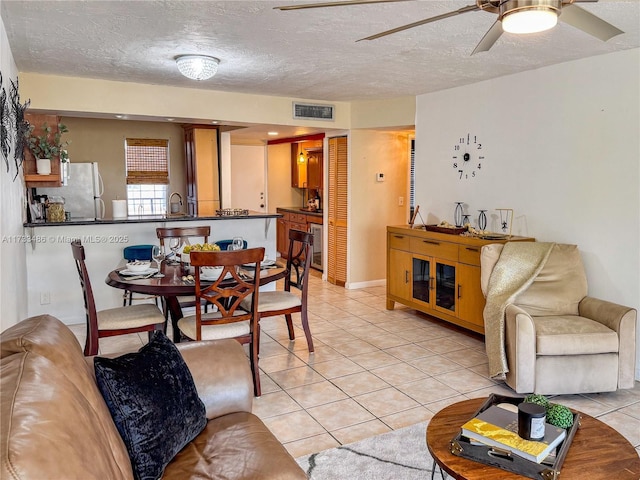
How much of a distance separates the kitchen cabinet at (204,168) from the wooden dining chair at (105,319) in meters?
3.94

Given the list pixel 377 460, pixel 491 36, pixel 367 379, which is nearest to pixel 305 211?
pixel 367 379

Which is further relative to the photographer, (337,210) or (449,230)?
(337,210)

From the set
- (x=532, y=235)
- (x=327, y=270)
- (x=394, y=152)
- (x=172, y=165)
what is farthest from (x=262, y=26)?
(x=172, y=165)

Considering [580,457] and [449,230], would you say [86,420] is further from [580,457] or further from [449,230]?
[449,230]

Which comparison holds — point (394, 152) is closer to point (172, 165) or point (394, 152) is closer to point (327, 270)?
point (327, 270)

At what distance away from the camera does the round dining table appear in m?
3.25

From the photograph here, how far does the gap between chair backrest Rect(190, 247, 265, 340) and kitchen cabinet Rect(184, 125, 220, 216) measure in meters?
4.13

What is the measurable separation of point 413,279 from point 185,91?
3116 mm

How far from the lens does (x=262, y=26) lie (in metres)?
3.09

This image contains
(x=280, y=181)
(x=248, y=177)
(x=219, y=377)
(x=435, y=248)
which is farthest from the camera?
(x=280, y=181)

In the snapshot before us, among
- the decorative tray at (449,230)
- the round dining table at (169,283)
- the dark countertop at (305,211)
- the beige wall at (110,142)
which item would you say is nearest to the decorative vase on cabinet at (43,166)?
the round dining table at (169,283)

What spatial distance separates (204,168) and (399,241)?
343 centimetres

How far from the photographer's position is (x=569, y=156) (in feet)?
13.5

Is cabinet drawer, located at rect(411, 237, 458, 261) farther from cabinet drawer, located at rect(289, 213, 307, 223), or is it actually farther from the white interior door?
the white interior door
